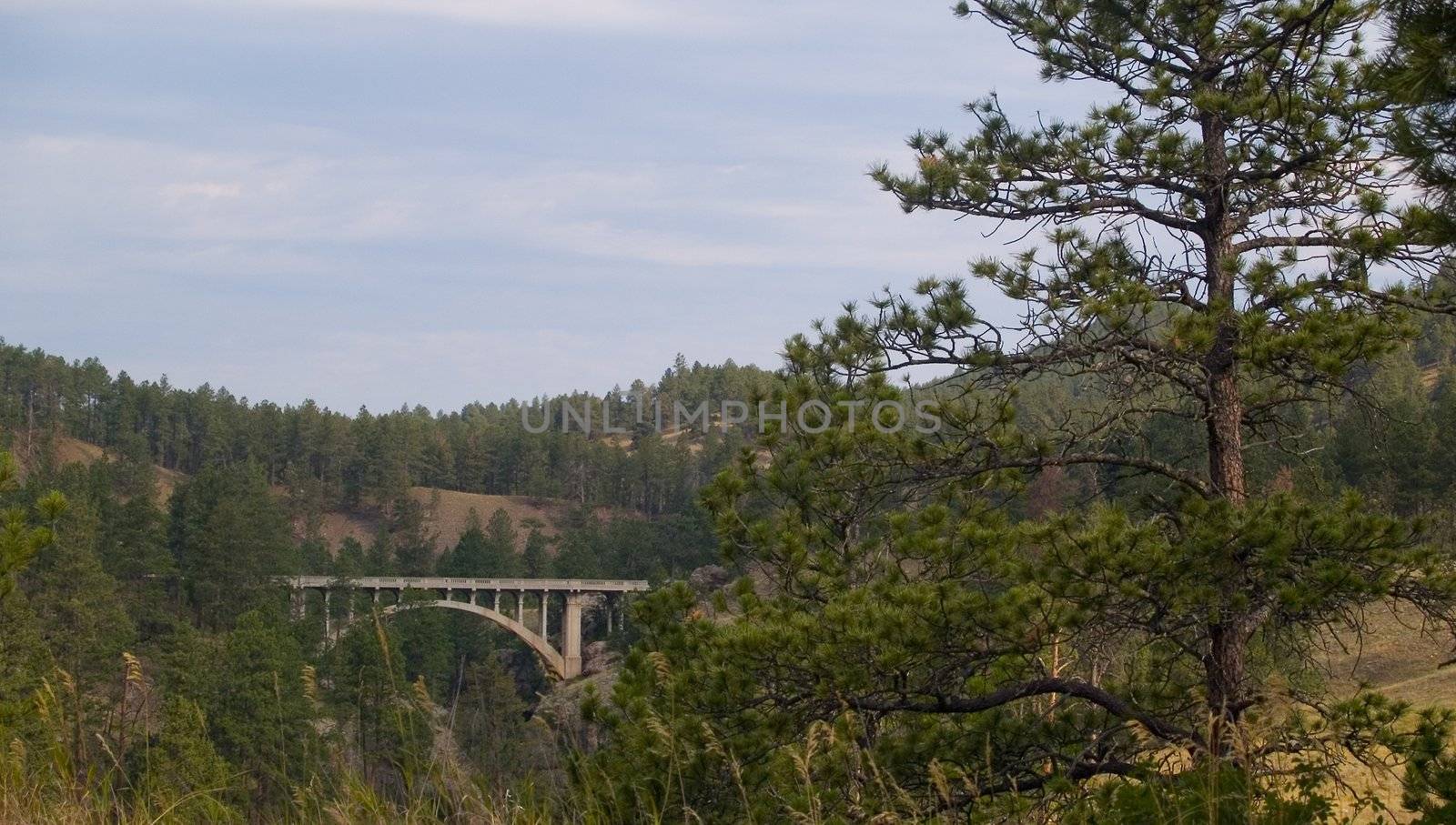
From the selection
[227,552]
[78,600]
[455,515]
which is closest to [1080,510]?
[78,600]

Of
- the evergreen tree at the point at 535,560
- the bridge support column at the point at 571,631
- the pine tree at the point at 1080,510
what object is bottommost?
the bridge support column at the point at 571,631

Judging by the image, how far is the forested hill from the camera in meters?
85.3

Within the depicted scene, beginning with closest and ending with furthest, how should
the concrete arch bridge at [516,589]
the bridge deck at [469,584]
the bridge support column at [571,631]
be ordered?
the concrete arch bridge at [516,589] → the bridge deck at [469,584] → the bridge support column at [571,631]

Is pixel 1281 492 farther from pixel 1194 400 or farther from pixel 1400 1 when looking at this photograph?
pixel 1400 1

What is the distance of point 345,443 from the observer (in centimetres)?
9031

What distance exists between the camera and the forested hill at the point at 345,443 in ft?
280

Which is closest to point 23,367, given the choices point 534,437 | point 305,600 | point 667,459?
point 534,437

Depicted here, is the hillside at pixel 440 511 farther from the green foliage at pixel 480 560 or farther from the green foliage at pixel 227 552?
the green foliage at pixel 227 552

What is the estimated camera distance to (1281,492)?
6.43 meters

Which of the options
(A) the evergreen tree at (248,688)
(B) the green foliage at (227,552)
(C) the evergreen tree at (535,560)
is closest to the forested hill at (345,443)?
(C) the evergreen tree at (535,560)

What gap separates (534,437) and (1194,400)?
86599 mm

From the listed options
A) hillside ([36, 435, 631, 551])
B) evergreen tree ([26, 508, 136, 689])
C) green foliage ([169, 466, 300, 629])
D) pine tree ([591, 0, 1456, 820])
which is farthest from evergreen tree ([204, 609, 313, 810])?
hillside ([36, 435, 631, 551])

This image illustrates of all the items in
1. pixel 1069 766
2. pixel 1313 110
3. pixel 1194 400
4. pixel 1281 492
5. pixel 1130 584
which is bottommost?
pixel 1069 766

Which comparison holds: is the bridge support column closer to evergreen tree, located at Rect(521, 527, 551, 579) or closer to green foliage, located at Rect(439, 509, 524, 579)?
green foliage, located at Rect(439, 509, 524, 579)
